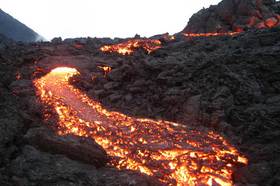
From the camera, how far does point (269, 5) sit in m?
69.8

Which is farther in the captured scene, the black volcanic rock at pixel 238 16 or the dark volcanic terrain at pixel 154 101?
the black volcanic rock at pixel 238 16

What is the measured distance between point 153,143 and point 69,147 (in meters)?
5.89

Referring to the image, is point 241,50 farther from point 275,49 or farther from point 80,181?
point 80,181

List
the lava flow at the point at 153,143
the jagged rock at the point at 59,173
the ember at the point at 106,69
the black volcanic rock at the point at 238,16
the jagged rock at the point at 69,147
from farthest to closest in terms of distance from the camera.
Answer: the black volcanic rock at the point at 238,16 < the ember at the point at 106,69 < the lava flow at the point at 153,143 < the jagged rock at the point at 69,147 < the jagged rock at the point at 59,173

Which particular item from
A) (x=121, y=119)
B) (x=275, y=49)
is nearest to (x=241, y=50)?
(x=275, y=49)

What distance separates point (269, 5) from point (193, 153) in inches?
2213

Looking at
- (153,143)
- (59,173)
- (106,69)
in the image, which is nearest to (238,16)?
(106,69)

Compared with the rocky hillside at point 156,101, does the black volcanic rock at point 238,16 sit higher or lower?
higher

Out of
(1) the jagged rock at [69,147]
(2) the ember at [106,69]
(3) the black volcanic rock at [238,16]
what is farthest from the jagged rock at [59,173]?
(3) the black volcanic rock at [238,16]

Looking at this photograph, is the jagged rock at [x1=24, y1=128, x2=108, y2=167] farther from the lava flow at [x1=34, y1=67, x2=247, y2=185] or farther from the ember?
the ember

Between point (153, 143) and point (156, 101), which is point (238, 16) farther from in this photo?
point (153, 143)

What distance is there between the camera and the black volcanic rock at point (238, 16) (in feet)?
213

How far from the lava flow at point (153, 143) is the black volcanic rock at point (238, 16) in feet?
138

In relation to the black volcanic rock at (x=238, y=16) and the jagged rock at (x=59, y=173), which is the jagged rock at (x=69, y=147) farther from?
the black volcanic rock at (x=238, y=16)
